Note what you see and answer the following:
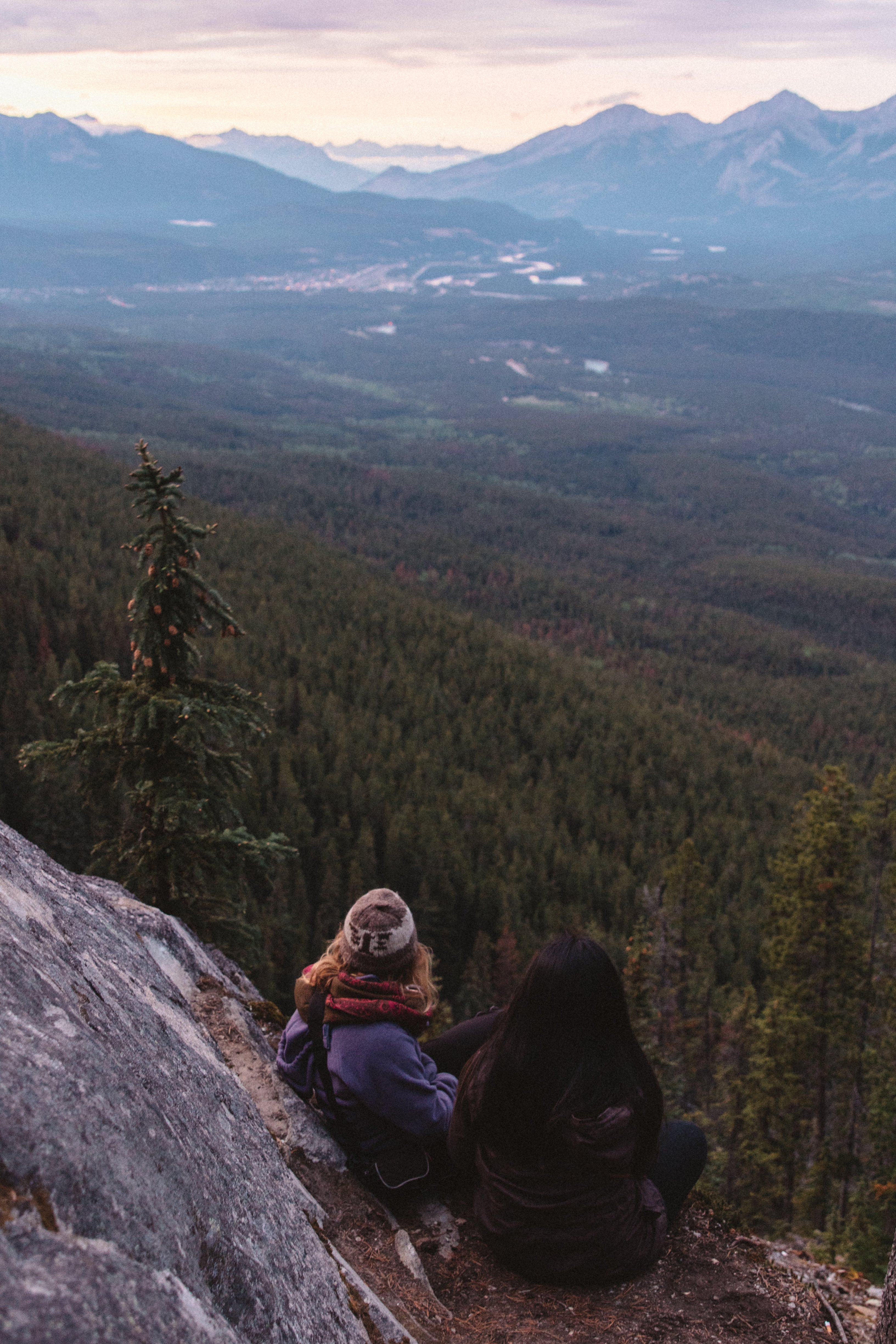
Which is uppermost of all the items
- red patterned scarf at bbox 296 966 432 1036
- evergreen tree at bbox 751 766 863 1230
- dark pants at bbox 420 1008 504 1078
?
red patterned scarf at bbox 296 966 432 1036

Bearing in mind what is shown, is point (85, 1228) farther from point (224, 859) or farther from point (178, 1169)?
point (224, 859)

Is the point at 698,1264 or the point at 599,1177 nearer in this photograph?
the point at 599,1177

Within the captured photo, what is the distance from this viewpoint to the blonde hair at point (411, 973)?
21.7 ft

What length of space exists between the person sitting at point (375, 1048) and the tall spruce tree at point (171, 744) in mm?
4504

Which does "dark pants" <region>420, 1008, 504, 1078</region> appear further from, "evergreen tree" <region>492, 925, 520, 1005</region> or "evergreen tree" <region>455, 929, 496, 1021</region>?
"evergreen tree" <region>492, 925, 520, 1005</region>

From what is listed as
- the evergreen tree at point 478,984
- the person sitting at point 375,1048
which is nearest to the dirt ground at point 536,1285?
the person sitting at point 375,1048

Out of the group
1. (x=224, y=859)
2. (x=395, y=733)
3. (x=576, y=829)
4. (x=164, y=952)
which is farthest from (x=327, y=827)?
(x=164, y=952)

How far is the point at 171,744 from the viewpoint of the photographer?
11.6m

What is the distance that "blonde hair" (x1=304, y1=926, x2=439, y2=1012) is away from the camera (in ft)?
21.7

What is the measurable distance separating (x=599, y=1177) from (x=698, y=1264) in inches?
60.0

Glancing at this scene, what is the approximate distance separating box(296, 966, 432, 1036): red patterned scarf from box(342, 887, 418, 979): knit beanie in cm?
A: 9

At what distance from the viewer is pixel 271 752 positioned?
57.2 meters

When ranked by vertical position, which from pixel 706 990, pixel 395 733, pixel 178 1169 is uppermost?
pixel 178 1169

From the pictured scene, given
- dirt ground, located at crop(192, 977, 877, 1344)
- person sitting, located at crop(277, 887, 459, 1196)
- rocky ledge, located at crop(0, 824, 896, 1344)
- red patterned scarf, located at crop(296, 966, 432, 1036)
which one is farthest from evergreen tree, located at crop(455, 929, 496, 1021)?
red patterned scarf, located at crop(296, 966, 432, 1036)
